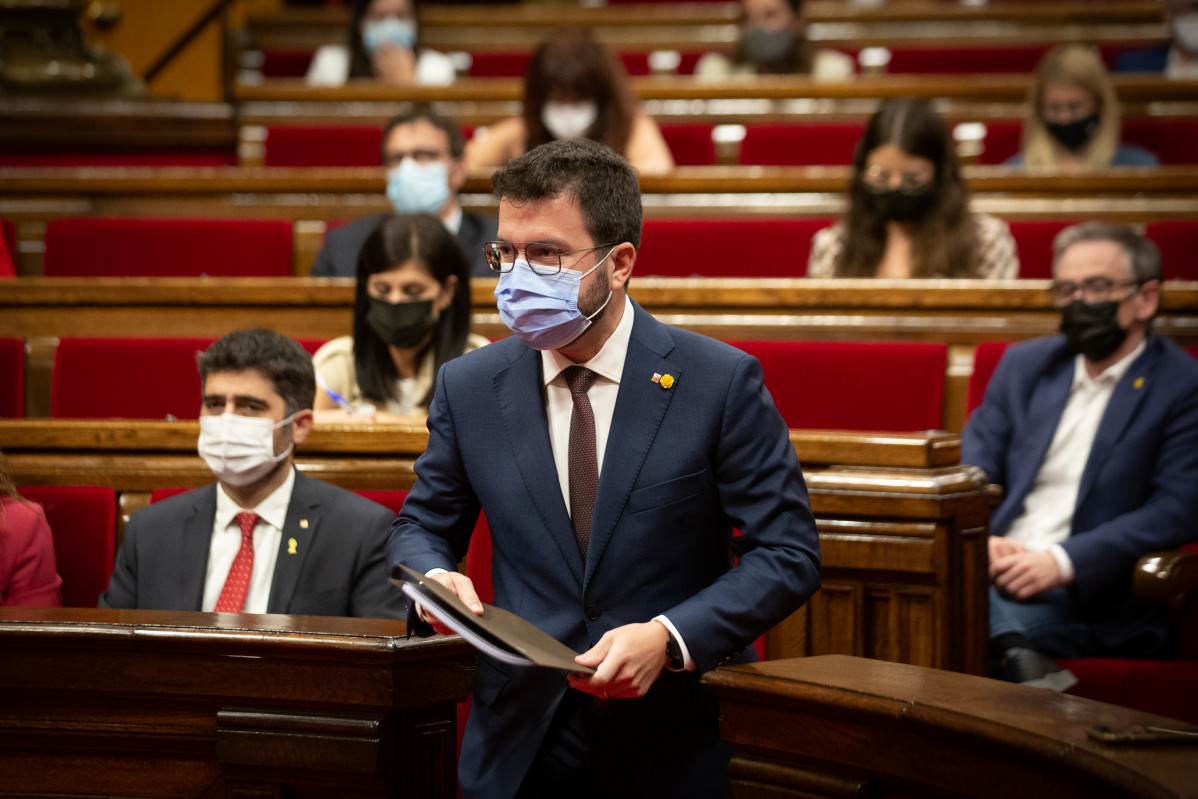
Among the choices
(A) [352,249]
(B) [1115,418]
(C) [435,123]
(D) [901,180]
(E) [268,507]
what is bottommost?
(E) [268,507]

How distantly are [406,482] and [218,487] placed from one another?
8.0 inches

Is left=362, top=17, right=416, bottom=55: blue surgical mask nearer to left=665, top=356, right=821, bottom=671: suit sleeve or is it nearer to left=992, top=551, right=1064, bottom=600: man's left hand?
left=992, top=551, right=1064, bottom=600: man's left hand

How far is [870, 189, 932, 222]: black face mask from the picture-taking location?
6.93 feet

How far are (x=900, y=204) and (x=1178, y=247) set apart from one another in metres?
0.51

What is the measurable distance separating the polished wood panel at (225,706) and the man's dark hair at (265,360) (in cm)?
43

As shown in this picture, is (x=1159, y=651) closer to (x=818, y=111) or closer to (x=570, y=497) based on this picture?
(x=570, y=497)

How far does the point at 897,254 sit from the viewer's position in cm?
215

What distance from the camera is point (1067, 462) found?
5.32 ft

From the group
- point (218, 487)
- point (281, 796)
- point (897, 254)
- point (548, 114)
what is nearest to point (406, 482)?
point (218, 487)

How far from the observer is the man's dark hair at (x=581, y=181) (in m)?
0.92

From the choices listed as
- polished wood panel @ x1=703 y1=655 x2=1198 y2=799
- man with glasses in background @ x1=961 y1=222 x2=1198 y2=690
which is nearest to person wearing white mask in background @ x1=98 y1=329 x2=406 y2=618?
polished wood panel @ x1=703 y1=655 x2=1198 y2=799

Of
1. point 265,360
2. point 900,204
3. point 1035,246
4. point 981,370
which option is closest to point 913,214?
point 900,204

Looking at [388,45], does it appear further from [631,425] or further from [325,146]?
[631,425]

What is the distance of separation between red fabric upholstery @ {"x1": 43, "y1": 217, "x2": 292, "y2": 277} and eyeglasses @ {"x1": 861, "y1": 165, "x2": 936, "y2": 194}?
112cm
